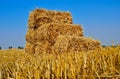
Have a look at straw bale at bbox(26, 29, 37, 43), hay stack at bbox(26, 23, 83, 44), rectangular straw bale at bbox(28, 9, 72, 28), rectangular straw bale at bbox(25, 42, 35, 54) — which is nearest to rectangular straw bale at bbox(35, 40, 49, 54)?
hay stack at bbox(26, 23, 83, 44)

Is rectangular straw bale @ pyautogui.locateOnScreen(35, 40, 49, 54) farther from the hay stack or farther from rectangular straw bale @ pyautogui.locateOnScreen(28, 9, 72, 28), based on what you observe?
rectangular straw bale @ pyautogui.locateOnScreen(28, 9, 72, 28)

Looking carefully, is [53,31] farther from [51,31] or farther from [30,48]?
[30,48]

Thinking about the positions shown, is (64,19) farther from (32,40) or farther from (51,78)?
(51,78)

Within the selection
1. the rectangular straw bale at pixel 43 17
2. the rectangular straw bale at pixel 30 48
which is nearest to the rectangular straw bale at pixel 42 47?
the rectangular straw bale at pixel 30 48

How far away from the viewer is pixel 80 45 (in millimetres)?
10031

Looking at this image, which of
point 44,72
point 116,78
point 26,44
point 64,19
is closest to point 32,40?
point 26,44

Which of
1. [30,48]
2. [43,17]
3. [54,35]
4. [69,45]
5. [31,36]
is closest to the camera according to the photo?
[69,45]

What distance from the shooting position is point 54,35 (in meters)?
11.1

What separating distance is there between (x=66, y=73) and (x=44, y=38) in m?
6.79

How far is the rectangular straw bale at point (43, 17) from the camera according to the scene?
1232cm

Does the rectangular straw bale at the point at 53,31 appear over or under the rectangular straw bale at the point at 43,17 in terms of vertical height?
under

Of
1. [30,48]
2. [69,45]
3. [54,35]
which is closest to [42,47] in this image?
[54,35]

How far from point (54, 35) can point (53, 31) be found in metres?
0.15

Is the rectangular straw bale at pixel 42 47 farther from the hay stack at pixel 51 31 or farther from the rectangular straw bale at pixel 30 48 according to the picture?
the rectangular straw bale at pixel 30 48
